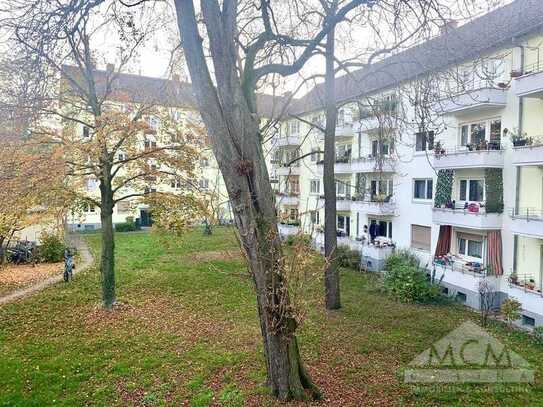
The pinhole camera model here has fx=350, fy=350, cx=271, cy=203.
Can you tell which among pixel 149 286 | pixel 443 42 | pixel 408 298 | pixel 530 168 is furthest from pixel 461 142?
pixel 149 286

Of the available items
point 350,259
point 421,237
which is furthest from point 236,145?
point 350,259

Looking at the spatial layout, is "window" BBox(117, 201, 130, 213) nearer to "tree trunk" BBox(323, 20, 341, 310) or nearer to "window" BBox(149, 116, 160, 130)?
"window" BBox(149, 116, 160, 130)

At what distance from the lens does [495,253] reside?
545 inches

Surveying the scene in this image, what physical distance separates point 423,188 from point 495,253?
5.30 metres

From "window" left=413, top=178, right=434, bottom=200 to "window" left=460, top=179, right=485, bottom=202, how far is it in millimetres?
1931

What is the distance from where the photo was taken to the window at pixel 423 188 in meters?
17.8

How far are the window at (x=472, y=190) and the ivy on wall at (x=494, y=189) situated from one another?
1.00 m

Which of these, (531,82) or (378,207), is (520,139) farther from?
(378,207)

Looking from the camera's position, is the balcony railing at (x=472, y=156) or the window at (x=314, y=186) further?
the window at (x=314, y=186)

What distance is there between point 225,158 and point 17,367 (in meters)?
7.31

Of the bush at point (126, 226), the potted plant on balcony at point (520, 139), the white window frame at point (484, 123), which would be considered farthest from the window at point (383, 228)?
the bush at point (126, 226)

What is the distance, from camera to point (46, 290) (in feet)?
48.2

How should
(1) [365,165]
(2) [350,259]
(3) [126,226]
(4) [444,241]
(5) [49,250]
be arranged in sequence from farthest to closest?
(3) [126,226]
(1) [365,165]
(5) [49,250]
(2) [350,259]
(4) [444,241]

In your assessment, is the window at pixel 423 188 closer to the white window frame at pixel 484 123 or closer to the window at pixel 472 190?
the window at pixel 472 190
